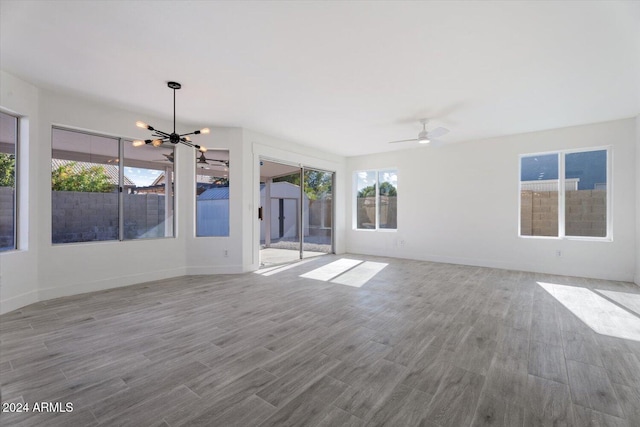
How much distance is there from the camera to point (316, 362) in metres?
2.26

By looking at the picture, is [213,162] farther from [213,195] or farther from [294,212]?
[294,212]

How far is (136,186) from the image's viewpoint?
4.84m

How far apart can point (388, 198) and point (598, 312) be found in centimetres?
488

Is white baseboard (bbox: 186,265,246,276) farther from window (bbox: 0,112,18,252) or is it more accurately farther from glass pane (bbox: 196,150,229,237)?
window (bbox: 0,112,18,252)

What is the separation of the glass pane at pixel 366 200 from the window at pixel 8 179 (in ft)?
22.8

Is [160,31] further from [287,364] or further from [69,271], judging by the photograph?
[69,271]

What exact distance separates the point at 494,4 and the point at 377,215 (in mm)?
5939

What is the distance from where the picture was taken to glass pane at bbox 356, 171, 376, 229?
26.4 feet

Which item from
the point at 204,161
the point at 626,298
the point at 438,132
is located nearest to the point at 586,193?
the point at 626,298

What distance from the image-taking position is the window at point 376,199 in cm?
766

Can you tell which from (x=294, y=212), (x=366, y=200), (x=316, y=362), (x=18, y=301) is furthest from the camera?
(x=294, y=212)

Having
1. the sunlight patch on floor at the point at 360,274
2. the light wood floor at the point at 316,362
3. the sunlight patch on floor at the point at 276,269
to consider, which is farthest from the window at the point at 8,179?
the sunlight patch on floor at the point at 360,274

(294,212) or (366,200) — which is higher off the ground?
(366,200)

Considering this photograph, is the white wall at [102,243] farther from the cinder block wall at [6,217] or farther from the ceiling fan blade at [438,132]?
the ceiling fan blade at [438,132]
